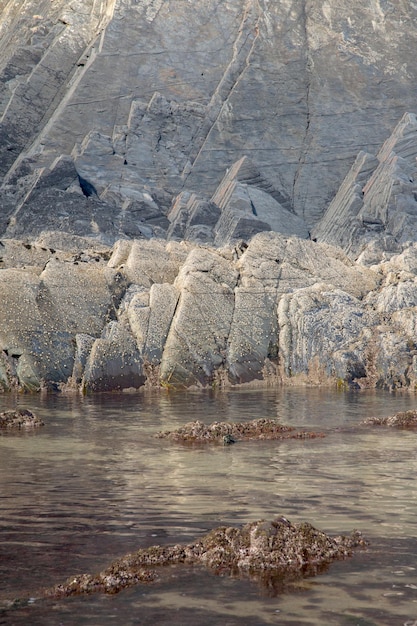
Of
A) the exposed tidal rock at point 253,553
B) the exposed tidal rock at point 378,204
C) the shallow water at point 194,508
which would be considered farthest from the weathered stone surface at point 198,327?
the exposed tidal rock at point 378,204

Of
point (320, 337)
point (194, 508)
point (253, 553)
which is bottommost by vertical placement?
point (253, 553)

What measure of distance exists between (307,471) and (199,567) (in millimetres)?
7961

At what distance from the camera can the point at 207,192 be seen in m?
104

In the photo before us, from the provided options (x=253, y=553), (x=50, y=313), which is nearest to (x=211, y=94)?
(x=50, y=313)

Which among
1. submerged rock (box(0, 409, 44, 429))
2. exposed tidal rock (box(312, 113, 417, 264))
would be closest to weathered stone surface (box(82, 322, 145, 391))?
submerged rock (box(0, 409, 44, 429))

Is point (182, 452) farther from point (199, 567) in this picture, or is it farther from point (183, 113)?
point (183, 113)

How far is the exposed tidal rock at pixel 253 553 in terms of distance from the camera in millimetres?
13109

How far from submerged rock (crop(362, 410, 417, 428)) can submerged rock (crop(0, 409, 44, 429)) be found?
9968mm

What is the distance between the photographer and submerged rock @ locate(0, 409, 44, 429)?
29.2m

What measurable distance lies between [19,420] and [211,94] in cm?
8573

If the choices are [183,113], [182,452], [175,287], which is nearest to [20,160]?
[183,113]

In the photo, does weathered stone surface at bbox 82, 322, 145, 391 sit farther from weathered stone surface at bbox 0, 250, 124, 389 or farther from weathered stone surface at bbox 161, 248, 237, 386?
weathered stone surface at bbox 161, 248, 237, 386

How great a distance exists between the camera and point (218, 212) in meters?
90.3

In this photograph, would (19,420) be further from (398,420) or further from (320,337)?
(320,337)
